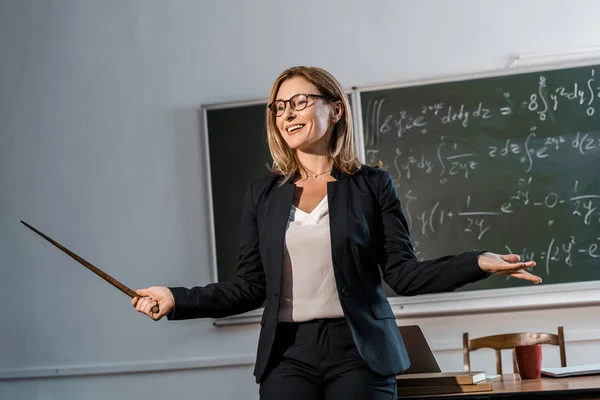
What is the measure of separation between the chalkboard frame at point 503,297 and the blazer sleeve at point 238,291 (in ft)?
5.77

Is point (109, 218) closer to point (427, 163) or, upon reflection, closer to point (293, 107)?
point (427, 163)

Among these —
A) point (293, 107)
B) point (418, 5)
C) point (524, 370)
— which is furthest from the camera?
point (418, 5)

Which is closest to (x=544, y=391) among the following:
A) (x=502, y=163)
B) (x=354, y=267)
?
(x=354, y=267)

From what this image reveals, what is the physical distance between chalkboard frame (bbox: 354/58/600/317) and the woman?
5.72ft

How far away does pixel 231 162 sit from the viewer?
3729 millimetres

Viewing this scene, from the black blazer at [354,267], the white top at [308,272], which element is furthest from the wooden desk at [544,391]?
the white top at [308,272]

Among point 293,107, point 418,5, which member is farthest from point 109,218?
point 293,107

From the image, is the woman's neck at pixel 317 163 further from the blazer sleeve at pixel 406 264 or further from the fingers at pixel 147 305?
the fingers at pixel 147 305

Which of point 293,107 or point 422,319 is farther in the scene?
point 422,319

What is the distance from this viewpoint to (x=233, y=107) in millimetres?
3727

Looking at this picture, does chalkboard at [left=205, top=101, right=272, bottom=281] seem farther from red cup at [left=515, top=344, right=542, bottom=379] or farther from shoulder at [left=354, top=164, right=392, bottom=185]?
shoulder at [left=354, top=164, right=392, bottom=185]

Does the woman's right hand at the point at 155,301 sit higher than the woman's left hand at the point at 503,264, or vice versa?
the woman's left hand at the point at 503,264

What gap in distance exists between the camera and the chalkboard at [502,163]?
349 centimetres

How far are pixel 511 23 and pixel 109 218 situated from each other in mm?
2201
